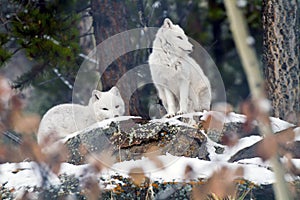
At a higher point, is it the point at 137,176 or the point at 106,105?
the point at 106,105

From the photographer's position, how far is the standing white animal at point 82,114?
16.9ft

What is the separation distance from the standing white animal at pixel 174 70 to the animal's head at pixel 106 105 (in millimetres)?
428

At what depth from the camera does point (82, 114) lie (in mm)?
5258

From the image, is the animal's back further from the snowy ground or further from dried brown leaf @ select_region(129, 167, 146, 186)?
dried brown leaf @ select_region(129, 167, 146, 186)

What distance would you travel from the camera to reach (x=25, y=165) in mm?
4363

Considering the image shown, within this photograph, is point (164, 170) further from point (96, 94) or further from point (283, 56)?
point (283, 56)

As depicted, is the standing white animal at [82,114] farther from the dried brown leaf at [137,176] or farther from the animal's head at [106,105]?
the dried brown leaf at [137,176]

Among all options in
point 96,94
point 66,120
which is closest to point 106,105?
point 96,94

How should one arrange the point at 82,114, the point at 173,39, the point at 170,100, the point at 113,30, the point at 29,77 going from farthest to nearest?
the point at 29,77, the point at 113,30, the point at 82,114, the point at 170,100, the point at 173,39

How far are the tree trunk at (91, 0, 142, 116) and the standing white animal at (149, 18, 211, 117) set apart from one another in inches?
47.3

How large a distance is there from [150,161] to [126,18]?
2.59 metres

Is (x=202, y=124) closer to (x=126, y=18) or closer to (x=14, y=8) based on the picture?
(x=126, y=18)

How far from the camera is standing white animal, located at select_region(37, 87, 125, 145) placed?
5141 millimetres

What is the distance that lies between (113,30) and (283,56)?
1721mm
